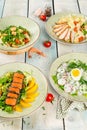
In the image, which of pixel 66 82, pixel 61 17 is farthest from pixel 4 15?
pixel 66 82

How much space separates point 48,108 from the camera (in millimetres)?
1564

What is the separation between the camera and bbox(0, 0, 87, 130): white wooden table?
1479mm

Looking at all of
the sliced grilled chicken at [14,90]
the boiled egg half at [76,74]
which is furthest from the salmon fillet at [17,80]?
the boiled egg half at [76,74]

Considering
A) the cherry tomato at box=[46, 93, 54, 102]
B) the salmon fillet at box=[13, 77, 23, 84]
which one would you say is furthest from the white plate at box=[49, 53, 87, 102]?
the salmon fillet at box=[13, 77, 23, 84]

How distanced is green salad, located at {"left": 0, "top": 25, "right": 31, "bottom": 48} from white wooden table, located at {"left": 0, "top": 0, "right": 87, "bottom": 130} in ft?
0.26

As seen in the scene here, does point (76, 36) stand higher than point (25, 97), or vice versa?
point (76, 36)

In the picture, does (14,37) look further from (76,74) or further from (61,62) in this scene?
(76,74)

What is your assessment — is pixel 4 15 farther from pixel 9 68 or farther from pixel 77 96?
pixel 77 96

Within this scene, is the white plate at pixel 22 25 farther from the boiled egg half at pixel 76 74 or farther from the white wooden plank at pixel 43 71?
the boiled egg half at pixel 76 74

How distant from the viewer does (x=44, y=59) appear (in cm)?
186

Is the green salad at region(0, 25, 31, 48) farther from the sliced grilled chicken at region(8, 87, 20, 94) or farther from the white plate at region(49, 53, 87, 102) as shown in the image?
the sliced grilled chicken at region(8, 87, 20, 94)

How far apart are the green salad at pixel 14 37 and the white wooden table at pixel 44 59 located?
8 centimetres

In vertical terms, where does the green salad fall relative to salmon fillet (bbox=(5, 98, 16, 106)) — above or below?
above

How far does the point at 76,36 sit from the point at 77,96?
52 centimetres
